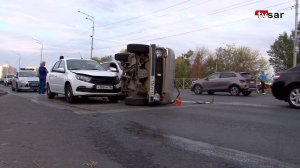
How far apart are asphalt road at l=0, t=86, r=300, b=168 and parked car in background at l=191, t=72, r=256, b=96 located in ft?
40.3

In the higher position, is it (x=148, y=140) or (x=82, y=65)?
(x=82, y=65)

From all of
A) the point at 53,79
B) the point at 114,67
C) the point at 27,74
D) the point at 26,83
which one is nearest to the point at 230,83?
the point at 114,67

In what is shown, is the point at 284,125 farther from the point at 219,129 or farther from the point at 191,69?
the point at 191,69

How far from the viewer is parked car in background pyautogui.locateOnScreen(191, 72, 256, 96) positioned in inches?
877

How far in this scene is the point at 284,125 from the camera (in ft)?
27.0

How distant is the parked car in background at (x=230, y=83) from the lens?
A: 22281 mm

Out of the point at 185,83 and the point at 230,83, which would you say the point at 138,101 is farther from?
the point at 185,83

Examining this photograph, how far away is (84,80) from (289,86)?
6.59 meters

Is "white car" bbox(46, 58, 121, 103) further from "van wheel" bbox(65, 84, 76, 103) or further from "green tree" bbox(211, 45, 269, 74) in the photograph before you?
"green tree" bbox(211, 45, 269, 74)

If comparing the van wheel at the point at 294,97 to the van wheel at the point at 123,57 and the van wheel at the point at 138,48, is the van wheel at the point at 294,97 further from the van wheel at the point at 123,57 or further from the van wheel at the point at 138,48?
the van wheel at the point at 123,57

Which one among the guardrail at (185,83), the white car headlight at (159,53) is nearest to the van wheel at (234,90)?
the white car headlight at (159,53)

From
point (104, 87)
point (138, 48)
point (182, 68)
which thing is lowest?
point (104, 87)

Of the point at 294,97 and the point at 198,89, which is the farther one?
the point at 198,89

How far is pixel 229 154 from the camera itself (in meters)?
5.50
